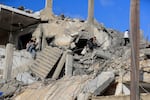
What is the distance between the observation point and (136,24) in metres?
11.0

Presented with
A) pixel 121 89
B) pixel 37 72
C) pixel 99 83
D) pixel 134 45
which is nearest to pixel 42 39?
pixel 37 72

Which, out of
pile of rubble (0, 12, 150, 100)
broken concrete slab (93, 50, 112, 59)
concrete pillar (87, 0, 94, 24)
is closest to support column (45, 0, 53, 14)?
pile of rubble (0, 12, 150, 100)

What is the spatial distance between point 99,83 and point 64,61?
7.91 meters

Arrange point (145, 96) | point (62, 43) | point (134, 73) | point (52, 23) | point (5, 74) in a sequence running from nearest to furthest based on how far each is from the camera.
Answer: point (134, 73)
point (145, 96)
point (5, 74)
point (62, 43)
point (52, 23)

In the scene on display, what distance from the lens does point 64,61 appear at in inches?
866

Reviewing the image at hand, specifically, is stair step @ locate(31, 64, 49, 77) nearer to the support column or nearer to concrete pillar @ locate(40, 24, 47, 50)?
concrete pillar @ locate(40, 24, 47, 50)

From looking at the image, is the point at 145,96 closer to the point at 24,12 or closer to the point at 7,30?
the point at 24,12

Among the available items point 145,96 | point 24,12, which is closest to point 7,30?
point 24,12

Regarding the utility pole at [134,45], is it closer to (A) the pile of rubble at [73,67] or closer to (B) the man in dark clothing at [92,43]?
(A) the pile of rubble at [73,67]

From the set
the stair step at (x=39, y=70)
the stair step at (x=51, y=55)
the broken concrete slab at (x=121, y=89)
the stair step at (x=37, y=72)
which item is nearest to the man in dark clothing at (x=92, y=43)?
the stair step at (x=51, y=55)

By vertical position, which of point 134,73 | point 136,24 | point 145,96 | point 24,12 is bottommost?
point 145,96

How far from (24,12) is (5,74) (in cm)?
873

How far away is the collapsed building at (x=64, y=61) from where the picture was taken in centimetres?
1445

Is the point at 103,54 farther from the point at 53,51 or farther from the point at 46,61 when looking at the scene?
the point at 46,61
